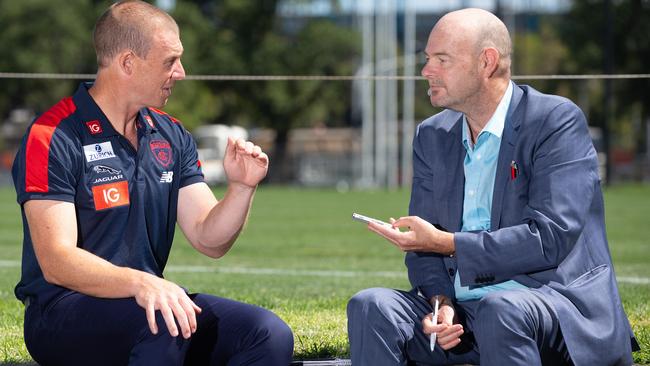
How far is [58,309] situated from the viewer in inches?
144

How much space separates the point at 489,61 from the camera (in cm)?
405

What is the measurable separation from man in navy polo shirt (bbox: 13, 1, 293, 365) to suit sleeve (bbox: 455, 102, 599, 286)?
71cm

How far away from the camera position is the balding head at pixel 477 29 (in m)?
4.02

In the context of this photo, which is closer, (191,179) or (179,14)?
(191,179)

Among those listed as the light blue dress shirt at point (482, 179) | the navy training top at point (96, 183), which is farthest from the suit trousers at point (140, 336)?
the light blue dress shirt at point (482, 179)

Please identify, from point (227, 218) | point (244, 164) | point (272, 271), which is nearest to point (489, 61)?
point (244, 164)

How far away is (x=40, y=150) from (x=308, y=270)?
7.87 m

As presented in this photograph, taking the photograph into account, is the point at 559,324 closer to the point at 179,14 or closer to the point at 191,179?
the point at 191,179

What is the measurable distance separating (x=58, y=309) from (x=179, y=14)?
51.9 m

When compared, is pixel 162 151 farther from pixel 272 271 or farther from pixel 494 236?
pixel 272 271

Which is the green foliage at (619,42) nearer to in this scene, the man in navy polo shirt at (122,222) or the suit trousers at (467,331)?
the suit trousers at (467,331)

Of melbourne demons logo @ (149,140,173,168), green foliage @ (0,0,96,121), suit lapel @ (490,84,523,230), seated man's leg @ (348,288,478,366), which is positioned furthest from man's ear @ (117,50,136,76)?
green foliage @ (0,0,96,121)

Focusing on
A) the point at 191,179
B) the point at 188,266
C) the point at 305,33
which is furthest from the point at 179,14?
the point at 191,179

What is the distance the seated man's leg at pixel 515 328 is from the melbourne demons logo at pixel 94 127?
4.63ft
